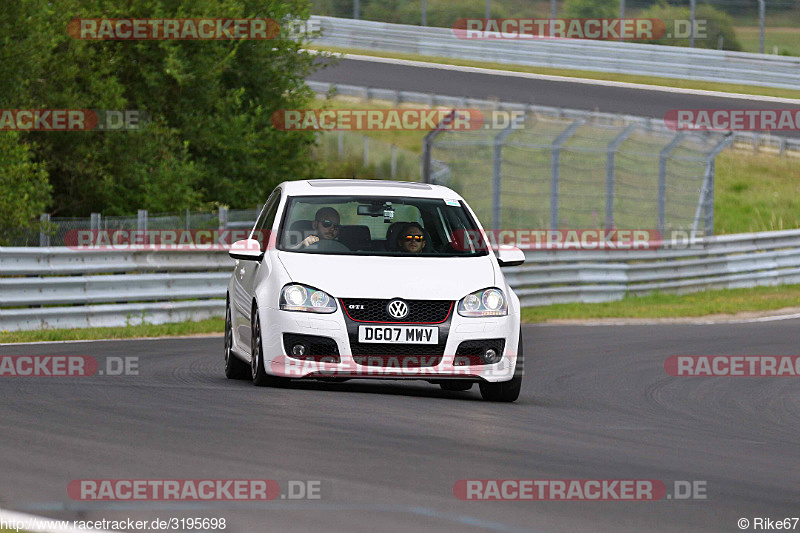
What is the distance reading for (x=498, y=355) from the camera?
9.70 metres

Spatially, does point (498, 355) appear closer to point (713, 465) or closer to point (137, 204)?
point (713, 465)

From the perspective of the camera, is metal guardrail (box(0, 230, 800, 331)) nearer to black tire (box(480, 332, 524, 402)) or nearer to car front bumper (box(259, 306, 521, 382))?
car front bumper (box(259, 306, 521, 382))

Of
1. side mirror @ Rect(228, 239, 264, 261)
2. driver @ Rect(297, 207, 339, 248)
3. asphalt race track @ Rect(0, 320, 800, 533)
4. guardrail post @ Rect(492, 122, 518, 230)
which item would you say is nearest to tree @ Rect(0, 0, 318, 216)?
guardrail post @ Rect(492, 122, 518, 230)

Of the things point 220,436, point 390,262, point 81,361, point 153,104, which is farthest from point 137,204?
point 220,436

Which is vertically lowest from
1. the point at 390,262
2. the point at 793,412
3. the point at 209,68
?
the point at 793,412

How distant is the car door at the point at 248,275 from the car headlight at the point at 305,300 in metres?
0.62

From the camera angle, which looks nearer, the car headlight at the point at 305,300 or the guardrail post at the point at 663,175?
the car headlight at the point at 305,300

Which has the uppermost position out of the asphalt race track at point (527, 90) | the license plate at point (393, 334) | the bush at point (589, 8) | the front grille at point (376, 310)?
the bush at point (589, 8)

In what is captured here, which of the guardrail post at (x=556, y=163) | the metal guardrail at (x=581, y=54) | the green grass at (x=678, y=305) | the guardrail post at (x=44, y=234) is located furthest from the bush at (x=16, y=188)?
the metal guardrail at (x=581, y=54)

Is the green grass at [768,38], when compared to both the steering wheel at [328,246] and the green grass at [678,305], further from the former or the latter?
the steering wheel at [328,246]

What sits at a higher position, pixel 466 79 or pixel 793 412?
pixel 466 79

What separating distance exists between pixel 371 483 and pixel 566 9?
3982cm

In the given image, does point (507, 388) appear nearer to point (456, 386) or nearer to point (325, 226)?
point (456, 386)

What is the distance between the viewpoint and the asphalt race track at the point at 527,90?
127ft
